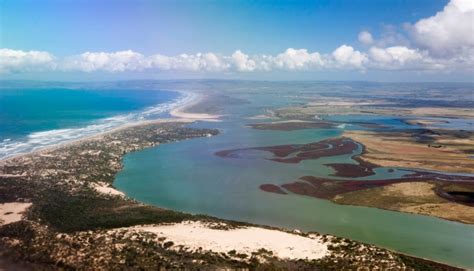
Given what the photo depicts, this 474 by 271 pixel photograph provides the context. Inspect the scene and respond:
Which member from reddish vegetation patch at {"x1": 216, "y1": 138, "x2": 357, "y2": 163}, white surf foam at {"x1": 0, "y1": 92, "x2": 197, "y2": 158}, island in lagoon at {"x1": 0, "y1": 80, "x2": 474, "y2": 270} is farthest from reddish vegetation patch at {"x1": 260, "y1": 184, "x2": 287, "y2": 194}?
white surf foam at {"x1": 0, "y1": 92, "x2": 197, "y2": 158}

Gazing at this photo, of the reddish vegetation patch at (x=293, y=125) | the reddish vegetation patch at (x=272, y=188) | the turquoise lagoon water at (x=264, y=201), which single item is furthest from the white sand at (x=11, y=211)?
the reddish vegetation patch at (x=293, y=125)

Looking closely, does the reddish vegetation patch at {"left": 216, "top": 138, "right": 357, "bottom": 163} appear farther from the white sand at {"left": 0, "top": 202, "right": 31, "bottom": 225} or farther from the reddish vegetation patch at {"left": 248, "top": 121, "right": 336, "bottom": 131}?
the white sand at {"left": 0, "top": 202, "right": 31, "bottom": 225}

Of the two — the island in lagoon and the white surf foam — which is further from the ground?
the white surf foam

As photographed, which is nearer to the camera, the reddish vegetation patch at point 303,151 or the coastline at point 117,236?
the coastline at point 117,236

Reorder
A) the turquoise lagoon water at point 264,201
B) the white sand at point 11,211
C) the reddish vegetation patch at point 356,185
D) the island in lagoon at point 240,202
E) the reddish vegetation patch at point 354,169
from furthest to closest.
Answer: the reddish vegetation patch at point 354,169 < the reddish vegetation patch at point 356,185 < the white sand at point 11,211 < the turquoise lagoon water at point 264,201 < the island in lagoon at point 240,202

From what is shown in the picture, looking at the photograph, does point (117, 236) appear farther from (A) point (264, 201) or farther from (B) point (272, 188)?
(B) point (272, 188)

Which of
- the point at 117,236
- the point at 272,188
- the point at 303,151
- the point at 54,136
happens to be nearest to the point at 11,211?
the point at 117,236

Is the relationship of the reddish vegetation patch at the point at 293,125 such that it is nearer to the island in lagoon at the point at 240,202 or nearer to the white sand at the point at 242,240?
the island in lagoon at the point at 240,202
